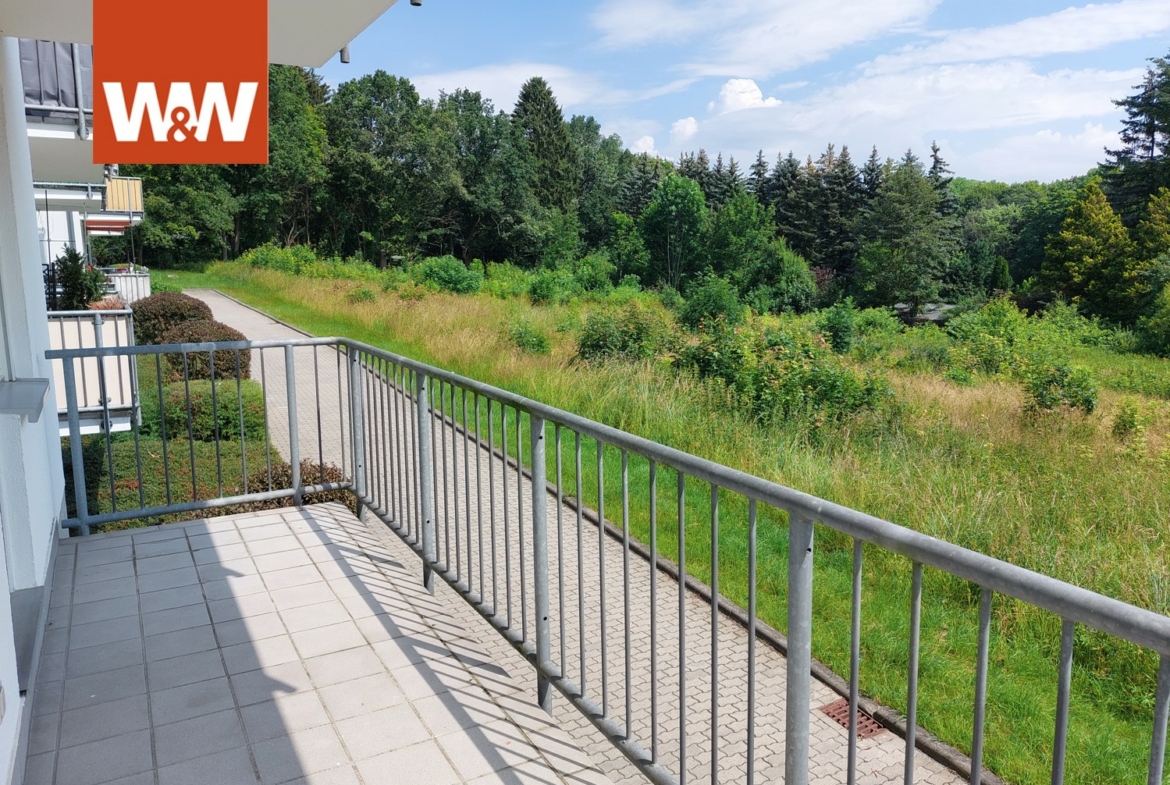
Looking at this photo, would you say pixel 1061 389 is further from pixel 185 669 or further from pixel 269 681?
pixel 185 669

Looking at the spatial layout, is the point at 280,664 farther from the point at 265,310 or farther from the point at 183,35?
the point at 265,310

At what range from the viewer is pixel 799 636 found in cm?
195

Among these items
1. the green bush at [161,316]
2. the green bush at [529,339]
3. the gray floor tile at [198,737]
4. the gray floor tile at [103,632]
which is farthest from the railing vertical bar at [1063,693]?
the green bush at [161,316]

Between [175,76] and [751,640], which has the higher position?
[175,76]

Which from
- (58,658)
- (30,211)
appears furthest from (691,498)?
(30,211)

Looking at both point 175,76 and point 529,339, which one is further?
point 529,339

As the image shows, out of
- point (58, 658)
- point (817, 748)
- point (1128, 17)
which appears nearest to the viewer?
point (817, 748)

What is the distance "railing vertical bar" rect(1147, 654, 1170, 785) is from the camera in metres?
1.18

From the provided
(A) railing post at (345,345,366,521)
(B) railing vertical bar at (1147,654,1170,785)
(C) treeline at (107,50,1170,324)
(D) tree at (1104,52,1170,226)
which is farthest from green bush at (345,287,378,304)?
(D) tree at (1104,52,1170,226)

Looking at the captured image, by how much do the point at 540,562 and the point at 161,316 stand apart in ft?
46.3

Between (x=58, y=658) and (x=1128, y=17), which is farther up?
(x=1128, y=17)

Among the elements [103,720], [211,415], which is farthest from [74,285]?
[103,720]

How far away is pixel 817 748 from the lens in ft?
11.7

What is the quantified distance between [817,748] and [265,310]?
23676mm
